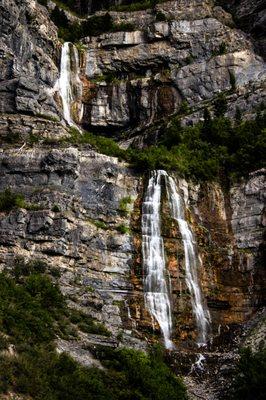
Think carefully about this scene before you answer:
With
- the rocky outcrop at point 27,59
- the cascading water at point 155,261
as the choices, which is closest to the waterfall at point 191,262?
the cascading water at point 155,261

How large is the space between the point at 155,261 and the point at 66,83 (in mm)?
23924

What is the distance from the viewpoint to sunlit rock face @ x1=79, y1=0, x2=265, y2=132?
167 feet

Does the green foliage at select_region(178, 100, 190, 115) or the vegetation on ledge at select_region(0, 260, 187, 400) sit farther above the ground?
the green foliage at select_region(178, 100, 190, 115)

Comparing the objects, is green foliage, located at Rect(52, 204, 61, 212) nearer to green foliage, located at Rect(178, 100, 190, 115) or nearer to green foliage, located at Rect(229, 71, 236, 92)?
green foliage, located at Rect(178, 100, 190, 115)

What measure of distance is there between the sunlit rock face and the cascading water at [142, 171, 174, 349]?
13747 mm

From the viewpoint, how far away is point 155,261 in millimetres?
32844

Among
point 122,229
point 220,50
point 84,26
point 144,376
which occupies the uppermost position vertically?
point 84,26

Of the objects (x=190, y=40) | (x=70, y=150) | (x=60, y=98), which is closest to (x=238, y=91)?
(x=190, y=40)

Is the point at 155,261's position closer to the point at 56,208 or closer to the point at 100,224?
the point at 100,224

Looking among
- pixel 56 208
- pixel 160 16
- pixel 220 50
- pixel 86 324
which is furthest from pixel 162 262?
pixel 160 16

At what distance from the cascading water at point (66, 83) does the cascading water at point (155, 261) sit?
14.5m

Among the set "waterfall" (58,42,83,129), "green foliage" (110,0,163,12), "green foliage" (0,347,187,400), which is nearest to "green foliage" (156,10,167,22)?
"green foliage" (110,0,163,12)

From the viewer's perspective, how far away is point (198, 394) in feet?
Answer: 80.1

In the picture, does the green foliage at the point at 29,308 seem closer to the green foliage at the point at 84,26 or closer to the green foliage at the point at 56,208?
the green foliage at the point at 56,208
